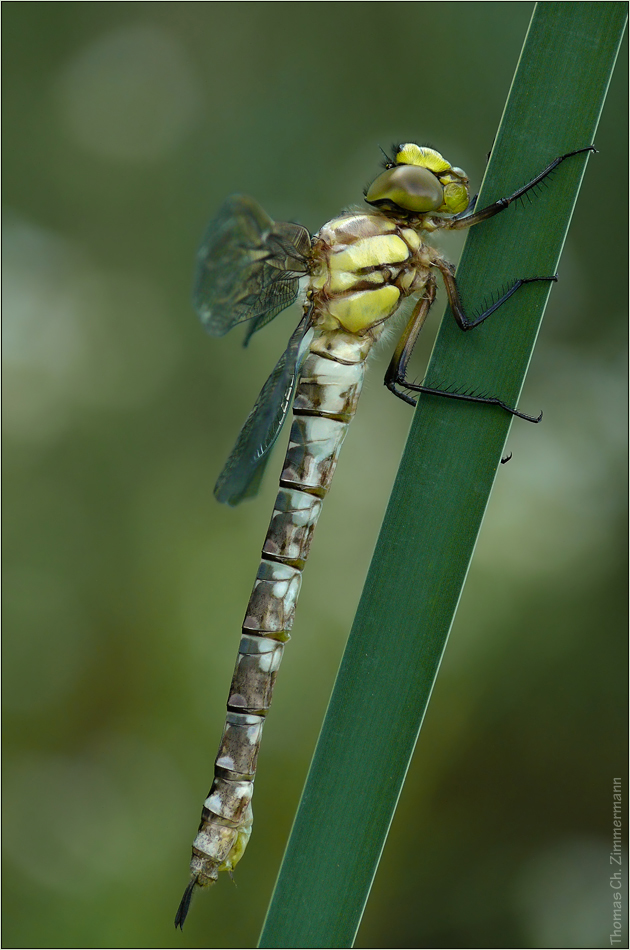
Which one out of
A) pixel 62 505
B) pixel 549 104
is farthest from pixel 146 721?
pixel 549 104

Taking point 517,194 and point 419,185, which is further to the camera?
point 419,185

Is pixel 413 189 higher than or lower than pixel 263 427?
higher

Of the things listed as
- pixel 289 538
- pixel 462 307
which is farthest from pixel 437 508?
pixel 289 538

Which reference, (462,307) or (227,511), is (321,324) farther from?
(227,511)

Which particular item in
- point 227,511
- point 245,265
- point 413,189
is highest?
point 413,189

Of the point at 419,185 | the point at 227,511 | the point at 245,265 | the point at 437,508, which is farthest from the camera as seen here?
the point at 227,511

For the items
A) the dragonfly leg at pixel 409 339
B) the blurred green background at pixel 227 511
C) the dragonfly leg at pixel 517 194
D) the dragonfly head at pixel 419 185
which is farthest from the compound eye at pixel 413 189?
the blurred green background at pixel 227 511
